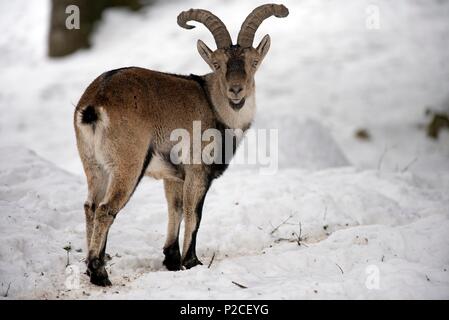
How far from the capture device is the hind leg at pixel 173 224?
7133 millimetres

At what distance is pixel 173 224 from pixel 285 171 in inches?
149

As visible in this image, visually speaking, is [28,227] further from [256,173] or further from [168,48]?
[168,48]

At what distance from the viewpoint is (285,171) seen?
10.6 metres

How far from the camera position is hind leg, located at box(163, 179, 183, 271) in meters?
7.13

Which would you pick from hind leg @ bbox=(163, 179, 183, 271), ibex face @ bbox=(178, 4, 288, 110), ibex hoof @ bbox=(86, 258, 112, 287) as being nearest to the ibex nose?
ibex face @ bbox=(178, 4, 288, 110)

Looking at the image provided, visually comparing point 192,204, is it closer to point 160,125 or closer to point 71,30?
point 160,125

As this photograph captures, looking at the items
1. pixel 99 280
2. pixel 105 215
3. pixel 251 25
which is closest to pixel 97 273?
pixel 99 280

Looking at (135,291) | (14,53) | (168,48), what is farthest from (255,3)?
(135,291)

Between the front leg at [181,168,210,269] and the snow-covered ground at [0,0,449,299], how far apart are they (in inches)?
17.7

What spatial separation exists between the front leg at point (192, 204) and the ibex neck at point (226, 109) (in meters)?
0.77

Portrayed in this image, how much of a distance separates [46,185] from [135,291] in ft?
11.1

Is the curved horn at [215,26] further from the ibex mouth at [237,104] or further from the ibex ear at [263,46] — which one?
the ibex mouth at [237,104]

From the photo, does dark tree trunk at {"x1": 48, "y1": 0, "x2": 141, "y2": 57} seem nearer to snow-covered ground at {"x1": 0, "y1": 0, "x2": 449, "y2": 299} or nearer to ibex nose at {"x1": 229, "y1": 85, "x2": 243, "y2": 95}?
snow-covered ground at {"x1": 0, "y1": 0, "x2": 449, "y2": 299}

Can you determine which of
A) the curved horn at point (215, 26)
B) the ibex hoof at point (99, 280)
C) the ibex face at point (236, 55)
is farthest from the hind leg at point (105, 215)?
the curved horn at point (215, 26)
